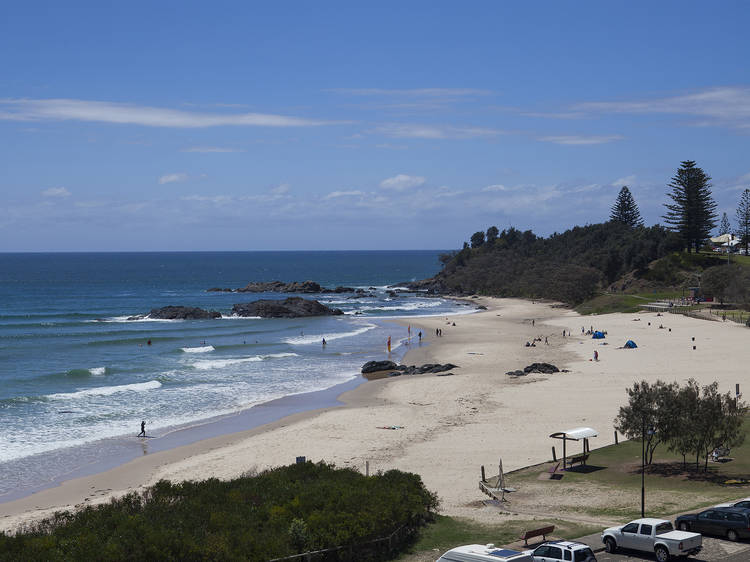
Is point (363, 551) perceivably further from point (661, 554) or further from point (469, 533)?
point (661, 554)

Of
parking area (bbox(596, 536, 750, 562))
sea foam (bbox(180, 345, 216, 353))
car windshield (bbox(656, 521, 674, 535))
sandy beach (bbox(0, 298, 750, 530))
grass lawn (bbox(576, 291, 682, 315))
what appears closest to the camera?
parking area (bbox(596, 536, 750, 562))

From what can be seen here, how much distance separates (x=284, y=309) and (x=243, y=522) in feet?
248

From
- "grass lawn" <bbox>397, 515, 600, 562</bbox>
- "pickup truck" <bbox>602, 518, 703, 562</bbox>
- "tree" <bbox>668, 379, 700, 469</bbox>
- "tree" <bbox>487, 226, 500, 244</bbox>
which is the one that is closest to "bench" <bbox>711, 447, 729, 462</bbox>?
"tree" <bbox>668, 379, 700, 469</bbox>

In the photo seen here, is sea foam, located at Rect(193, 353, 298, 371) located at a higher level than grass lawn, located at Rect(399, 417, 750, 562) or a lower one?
lower

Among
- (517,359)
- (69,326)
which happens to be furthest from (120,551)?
(69,326)

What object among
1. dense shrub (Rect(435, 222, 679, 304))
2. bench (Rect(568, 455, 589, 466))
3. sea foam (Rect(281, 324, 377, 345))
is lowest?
sea foam (Rect(281, 324, 377, 345))

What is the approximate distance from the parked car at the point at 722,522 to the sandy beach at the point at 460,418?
521 cm

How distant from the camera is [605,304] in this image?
8569 centimetres

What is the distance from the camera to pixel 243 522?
48.8ft

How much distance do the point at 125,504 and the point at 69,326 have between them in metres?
63.1

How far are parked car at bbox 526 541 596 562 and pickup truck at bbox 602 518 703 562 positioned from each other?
51.9 inches

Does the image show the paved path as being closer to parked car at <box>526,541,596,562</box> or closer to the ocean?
parked car at <box>526,541,596,562</box>

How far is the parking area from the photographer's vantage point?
47.3ft

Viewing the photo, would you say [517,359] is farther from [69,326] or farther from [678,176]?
[678,176]
